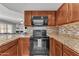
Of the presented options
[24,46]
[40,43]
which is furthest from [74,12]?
[24,46]

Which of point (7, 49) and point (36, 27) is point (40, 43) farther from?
point (7, 49)

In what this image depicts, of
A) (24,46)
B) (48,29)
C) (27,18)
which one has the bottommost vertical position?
(24,46)

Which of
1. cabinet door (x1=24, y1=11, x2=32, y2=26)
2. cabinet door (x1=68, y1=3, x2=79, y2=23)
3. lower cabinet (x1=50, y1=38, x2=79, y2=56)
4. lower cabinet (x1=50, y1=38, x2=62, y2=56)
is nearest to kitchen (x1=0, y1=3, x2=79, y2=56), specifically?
cabinet door (x1=24, y1=11, x2=32, y2=26)

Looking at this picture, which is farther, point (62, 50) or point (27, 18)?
point (27, 18)

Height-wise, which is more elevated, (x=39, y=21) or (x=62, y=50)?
(x=39, y=21)

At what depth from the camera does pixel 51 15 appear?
4.59 m

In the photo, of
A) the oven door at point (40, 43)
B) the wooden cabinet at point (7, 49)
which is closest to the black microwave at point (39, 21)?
the oven door at point (40, 43)

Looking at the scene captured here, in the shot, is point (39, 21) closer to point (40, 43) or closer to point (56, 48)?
point (40, 43)

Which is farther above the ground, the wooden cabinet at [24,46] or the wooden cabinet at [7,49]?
the wooden cabinet at [7,49]

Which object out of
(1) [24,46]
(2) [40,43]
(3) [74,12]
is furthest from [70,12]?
(1) [24,46]

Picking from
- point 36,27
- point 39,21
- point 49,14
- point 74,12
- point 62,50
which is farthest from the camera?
point 36,27

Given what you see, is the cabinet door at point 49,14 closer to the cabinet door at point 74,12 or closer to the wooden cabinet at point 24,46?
the wooden cabinet at point 24,46

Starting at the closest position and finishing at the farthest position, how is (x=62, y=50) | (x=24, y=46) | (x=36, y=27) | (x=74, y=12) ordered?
(x=62, y=50)
(x=74, y=12)
(x=24, y=46)
(x=36, y=27)

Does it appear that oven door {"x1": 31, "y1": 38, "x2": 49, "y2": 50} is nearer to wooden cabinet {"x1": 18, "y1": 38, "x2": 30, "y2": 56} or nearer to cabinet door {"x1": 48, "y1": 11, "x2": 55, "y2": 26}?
wooden cabinet {"x1": 18, "y1": 38, "x2": 30, "y2": 56}
